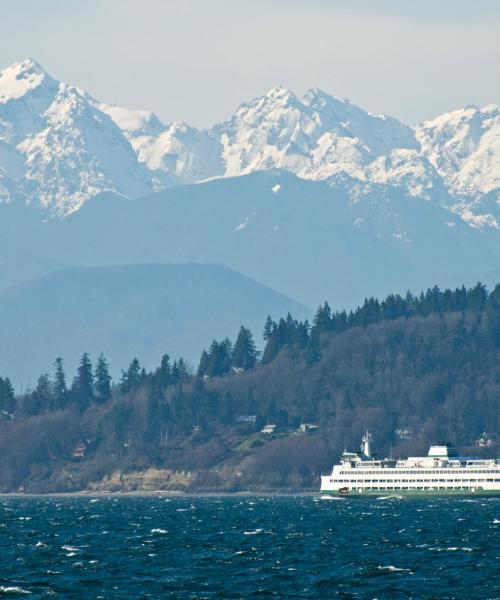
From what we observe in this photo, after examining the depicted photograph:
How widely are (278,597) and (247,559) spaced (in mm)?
30720

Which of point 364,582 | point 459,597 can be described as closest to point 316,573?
point 364,582

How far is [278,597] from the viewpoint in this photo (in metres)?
160

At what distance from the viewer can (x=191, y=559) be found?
191250 mm

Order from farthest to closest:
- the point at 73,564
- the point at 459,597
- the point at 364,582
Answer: the point at 73,564, the point at 364,582, the point at 459,597

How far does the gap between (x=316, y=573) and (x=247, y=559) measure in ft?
50.1

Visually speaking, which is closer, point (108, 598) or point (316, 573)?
point (108, 598)

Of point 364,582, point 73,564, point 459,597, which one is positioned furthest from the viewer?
point 73,564

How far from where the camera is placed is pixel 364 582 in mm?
168500

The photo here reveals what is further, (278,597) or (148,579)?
(148,579)

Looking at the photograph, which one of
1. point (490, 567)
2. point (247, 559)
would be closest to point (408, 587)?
point (490, 567)

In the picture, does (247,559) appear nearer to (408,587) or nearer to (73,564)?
(73,564)

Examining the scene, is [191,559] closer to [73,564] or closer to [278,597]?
[73,564]

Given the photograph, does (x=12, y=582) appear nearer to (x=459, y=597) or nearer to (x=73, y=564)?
(x=73, y=564)

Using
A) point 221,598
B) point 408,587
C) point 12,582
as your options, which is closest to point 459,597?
point 408,587
